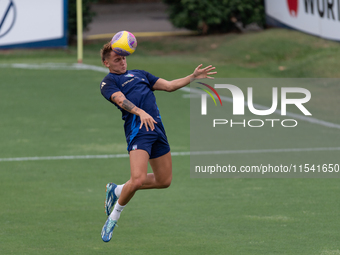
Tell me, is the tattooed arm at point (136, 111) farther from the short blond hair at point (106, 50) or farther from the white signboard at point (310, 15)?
the white signboard at point (310, 15)

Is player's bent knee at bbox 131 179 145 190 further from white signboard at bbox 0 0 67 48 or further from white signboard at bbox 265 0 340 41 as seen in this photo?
white signboard at bbox 265 0 340 41

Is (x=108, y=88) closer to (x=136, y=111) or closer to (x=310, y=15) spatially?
(x=136, y=111)

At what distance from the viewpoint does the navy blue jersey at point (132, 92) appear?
26.8 ft

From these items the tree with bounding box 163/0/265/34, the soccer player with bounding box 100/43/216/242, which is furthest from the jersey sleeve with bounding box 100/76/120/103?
the tree with bounding box 163/0/265/34

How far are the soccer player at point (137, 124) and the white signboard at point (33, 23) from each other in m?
14.2

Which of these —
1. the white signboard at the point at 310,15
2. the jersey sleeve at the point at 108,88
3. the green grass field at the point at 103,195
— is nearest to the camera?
the jersey sleeve at the point at 108,88

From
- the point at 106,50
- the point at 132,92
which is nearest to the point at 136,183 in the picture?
the point at 132,92

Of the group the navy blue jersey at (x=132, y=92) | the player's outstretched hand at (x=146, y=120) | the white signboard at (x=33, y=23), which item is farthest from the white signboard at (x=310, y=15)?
the player's outstretched hand at (x=146, y=120)

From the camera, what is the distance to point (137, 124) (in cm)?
819

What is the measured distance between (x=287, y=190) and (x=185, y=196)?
5.68ft

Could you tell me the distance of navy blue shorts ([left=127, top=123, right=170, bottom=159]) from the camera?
805cm

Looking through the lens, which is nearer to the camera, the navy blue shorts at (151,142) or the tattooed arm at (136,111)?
the tattooed arm at (136,111)

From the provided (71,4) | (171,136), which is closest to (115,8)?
(71,4)

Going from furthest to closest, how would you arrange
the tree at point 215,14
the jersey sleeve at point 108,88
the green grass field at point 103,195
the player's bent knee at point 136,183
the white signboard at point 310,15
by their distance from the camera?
the tree at point 215,14
the white signboard at point 310,15
the green grass field at point 103,195
the jersey sleeve at point 108,88
the player's bent knee at point 136,183
